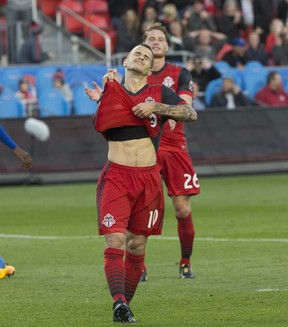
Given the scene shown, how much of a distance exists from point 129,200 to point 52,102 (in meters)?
17.9

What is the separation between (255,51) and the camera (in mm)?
32031

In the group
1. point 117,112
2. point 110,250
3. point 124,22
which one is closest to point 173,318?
point 110,250

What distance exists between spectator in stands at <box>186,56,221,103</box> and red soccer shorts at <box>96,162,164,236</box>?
743 inches

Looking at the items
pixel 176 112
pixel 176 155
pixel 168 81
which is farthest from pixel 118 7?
pixel 176 112

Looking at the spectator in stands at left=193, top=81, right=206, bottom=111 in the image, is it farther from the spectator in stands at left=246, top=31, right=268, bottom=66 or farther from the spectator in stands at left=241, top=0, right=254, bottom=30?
the spectator in stands at left=241, top=0, right=254, bottom=30

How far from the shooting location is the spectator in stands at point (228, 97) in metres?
27.4

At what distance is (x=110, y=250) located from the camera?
9555mm

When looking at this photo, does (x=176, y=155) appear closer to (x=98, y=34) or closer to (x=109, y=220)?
(x=109, y=220)

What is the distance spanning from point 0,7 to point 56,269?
19.9m

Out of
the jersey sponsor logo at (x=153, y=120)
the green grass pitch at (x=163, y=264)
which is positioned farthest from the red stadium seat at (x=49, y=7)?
the jersey sponsor logo at (x=153, y=120)

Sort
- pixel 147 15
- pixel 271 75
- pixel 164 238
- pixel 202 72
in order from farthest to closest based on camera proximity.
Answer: pixel 147 15 < pixel 202 72 < pixel 271 75 < pixel 164 238

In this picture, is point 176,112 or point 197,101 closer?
point 176,112

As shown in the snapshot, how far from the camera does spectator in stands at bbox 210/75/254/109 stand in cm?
2739

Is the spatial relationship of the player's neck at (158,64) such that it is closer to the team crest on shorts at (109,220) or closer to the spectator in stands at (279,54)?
the team crest on shorts at (109,220)
